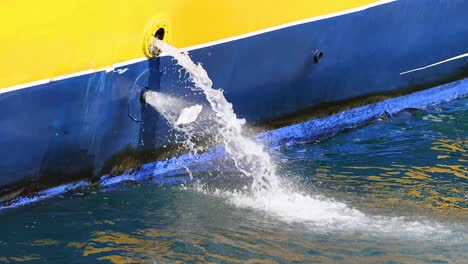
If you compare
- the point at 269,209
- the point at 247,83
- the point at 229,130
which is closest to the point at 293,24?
the point at 247,83

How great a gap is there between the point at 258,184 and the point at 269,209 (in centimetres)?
52

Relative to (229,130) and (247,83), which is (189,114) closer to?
(229,130)

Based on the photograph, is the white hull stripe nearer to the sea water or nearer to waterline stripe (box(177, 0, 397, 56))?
waterline stripe (box(177, 0, 397, 56))

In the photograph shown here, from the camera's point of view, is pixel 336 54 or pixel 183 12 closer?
pixel 183 12

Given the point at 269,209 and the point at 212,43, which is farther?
the point at 212,43

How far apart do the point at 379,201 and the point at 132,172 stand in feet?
5.81

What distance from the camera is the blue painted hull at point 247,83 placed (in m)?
4.87

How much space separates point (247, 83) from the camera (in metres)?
6.01

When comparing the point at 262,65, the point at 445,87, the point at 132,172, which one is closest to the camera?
the point at 132,172

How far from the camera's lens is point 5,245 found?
4.41 m

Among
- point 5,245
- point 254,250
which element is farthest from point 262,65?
point 5,245

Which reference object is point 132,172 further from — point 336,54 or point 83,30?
point 336,54

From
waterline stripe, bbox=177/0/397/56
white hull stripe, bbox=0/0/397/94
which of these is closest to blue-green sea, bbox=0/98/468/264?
white hull stripe, bbox=0/0/397/94

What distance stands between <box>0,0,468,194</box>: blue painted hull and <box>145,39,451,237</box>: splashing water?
0.10 m
